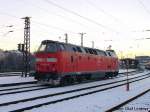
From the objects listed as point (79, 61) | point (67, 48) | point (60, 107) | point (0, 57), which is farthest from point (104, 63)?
point (0, 57)

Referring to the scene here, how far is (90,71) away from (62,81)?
6984mm

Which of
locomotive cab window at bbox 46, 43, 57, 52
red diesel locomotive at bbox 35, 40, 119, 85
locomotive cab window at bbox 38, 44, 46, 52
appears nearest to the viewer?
red diesel locomotive at bbox 35, 40, 119, 85

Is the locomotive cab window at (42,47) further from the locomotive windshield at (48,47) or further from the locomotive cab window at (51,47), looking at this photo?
the locomotive cab window at (51,47)

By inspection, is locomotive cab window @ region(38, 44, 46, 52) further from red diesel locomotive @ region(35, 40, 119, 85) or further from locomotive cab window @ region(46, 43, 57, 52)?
locomotive cab window @ region(46, 43, 57, 52)

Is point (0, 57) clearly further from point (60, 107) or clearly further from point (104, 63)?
point (60, 107)

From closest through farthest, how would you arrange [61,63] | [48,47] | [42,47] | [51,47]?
[61,63], [51,47], [48,47], [42,47]

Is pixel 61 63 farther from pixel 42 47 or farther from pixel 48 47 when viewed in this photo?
pixel 42 47

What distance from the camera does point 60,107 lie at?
13.9 metres

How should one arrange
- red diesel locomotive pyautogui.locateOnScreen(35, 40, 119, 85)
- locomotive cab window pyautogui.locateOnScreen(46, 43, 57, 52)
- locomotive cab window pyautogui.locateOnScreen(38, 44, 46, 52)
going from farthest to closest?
locomotive cab window pyautogui.locateOnScreen(38, 44, 46, 52) → locomotive cab window pyautogui.locateOnScreen(46, 43, 57, 52) → red diesel locomotive pyautogui.locateOnScreen(35, 40, 119, 85)

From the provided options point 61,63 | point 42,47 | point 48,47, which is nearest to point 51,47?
point 48,47

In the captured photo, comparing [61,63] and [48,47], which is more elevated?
[48,47]

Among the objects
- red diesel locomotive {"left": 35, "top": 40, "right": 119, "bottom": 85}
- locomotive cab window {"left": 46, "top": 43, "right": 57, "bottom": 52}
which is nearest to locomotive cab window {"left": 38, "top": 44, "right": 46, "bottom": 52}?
red diesel locomotive {"left": 35, "top": 40, "right": 119, "bottom": 85}

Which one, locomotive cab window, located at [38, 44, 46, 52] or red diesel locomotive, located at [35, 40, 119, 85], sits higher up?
locomotive cab window, located at [38, 44, 46, 52]

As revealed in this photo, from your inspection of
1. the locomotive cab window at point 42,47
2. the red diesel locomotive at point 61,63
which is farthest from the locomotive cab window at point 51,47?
the locomotive cab window at point 42,47
